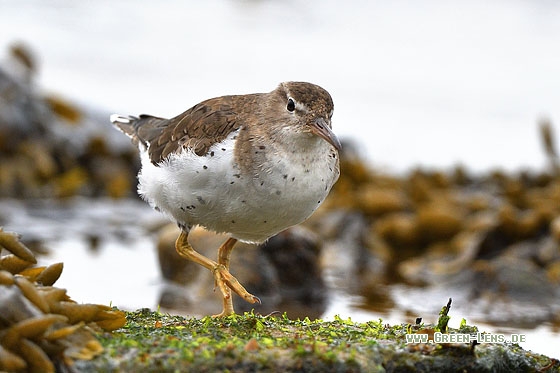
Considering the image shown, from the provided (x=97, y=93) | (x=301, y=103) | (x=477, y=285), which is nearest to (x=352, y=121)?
(x=97, y=93)

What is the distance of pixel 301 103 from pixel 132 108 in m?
11.1

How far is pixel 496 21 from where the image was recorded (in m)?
19.2

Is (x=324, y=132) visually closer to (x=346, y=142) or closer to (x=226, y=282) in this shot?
(x=226, y=282)

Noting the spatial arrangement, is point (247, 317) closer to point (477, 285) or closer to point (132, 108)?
point (477, 285)

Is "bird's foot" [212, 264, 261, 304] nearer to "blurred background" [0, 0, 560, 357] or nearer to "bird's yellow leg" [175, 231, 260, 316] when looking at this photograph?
"bird's yellow leg" [175, 231, 260, 316]

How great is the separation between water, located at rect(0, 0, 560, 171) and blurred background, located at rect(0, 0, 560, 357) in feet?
0.16

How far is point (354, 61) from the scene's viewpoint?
1772 centimetres

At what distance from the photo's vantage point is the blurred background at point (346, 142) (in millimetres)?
7902

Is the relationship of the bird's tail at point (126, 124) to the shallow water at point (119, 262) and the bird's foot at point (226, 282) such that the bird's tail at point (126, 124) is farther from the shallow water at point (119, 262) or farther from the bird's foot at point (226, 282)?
the bird's foot at point (226, 282)

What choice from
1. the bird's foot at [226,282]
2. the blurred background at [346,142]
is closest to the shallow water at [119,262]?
the blurred background at [346,142]

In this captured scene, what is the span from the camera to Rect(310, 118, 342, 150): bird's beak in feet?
14.8

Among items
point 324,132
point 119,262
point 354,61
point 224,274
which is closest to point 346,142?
point 354,61

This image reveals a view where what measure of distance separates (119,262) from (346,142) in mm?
6216

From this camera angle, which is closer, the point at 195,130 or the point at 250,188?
the point at 250,188
